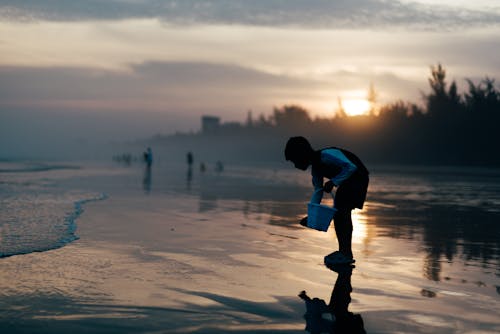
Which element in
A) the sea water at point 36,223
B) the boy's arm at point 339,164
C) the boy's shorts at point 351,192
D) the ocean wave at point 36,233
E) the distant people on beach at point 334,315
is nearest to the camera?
the distant people on beach at point 334,315

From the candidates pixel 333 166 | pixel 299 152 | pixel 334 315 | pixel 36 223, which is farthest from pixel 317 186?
pixel 36 223

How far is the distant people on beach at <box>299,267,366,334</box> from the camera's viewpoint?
14.5ft

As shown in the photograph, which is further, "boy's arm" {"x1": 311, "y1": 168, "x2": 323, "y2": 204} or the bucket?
"boy's arm" {"x1": 311, "y1": 168, "x2": 323, "y2": 204}

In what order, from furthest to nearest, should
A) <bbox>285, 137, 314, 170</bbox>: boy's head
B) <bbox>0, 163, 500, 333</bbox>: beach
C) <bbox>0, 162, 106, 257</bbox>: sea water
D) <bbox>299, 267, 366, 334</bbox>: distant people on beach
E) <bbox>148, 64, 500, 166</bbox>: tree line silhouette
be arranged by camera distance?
<bbox>148, 64, 500, 166</bbox>: tree line silhouette < <bbox>0, 162, 106, 257</bbox>: sea water < <bbox>285, 137, 314, 170</bbox>: boy's head < <bbox>0, 163, 500, 333</bbox>: beach < <bbox>299, 267, 366, 334</bbox>: distant people on beach

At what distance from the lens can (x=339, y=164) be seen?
7188 millimetres

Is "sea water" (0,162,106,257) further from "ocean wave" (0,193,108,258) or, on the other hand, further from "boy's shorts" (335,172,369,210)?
"boy's shorts" (335,172,369,210)

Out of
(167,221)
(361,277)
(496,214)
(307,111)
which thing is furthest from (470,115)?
(307,111)

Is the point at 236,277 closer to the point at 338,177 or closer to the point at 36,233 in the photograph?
the point at 338,177

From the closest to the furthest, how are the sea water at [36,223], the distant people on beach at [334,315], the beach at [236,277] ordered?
the distant people on beach at [334,315], the beach at [236,277], the sea water at [36,223]

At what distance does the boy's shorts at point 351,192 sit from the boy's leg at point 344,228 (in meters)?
0.07

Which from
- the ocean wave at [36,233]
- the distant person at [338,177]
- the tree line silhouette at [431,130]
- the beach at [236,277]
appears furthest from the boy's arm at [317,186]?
the tree line silhouette at [431,130]

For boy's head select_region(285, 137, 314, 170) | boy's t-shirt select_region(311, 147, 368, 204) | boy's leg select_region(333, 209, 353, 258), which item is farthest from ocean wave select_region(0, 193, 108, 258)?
boy's leg select_region(333, 209, 353, 258)

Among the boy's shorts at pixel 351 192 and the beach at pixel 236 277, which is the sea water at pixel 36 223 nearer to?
the beach at pixel 236 277

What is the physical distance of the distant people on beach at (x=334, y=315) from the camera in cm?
442
